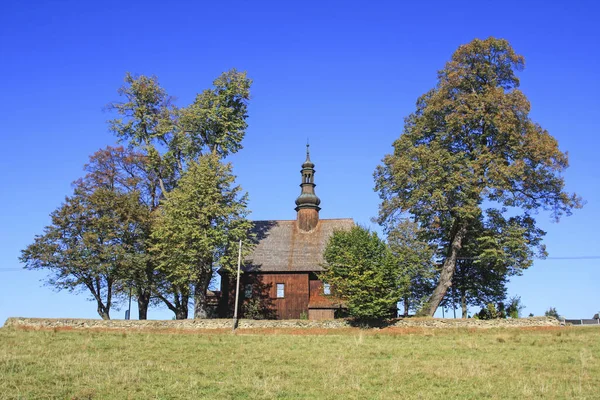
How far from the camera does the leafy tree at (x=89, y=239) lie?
3816 cm

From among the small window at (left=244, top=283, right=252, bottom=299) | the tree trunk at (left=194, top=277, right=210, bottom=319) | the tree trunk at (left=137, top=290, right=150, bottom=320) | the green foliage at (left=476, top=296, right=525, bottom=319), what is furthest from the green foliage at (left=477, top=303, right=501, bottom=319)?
the tree trunk at (left=137, top=290, right=150, bottom=320)

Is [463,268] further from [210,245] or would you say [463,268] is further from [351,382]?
[351,382]

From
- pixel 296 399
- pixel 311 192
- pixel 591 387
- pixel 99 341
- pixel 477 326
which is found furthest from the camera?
pixel 311 192

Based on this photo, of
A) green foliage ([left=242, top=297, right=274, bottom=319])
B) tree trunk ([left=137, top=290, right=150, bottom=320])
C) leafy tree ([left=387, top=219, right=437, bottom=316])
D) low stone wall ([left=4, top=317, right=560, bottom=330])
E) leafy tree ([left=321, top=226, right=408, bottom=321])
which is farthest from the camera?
tree trunk ([left=137, top=290, right=150, bottom=320])

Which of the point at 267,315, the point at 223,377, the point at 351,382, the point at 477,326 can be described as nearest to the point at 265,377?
the point at 223,377

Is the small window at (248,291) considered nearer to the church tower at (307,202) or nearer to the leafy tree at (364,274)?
the church tower at (307,202)

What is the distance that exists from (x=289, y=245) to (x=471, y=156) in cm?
1549

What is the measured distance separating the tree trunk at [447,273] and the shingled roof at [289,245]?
8.65 m

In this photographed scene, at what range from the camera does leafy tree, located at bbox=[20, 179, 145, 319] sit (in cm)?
3816

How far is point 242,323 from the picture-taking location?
115 feet

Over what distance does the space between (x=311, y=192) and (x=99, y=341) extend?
23.6 meters

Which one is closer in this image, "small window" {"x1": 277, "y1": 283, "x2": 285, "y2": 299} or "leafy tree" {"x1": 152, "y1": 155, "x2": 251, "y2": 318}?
"leafy tree" {"x1": 152, "y1": 155, "x2": 251, "y2": 318}

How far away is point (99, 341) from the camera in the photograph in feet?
89.6

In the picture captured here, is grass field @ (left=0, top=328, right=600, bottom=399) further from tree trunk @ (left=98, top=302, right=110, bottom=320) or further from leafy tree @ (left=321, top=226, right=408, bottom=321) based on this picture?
tree trunk @ (left=98, top=302, right=110, bottom=320)
